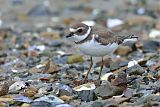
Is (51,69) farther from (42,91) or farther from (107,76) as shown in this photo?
(42,91)

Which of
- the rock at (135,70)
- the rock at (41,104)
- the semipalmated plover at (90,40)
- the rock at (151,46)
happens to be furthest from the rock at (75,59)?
the rock at (41,104)

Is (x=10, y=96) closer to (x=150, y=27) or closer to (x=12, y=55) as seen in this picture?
(x=12, y=55)

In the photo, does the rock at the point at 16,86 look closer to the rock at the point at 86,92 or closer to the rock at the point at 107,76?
the rock at the point at 86,92

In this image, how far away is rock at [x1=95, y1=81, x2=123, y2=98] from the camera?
5.35 metres

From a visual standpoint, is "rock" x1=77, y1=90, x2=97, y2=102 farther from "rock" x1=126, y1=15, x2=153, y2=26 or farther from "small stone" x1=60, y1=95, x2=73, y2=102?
"rock" x1=126, y1=15, x2=153, y2=26

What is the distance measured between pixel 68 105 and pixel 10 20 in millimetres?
7175

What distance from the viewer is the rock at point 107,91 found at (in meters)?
5.35

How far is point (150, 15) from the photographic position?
453 inches

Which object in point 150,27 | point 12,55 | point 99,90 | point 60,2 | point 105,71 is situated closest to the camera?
point 99,90

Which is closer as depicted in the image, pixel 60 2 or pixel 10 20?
pixel 10 20

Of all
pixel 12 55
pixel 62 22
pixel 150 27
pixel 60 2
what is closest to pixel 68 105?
pixel 12 55

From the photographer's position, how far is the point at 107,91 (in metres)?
5.40

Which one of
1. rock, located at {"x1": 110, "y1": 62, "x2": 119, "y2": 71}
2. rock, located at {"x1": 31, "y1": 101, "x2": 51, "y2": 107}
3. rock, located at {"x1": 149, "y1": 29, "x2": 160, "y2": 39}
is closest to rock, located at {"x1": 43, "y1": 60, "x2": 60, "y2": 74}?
rock, located at {"x1": 110, "y1": 62, "x2": 119, "y2": 71}

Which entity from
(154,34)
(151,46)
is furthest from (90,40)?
(154,34)
